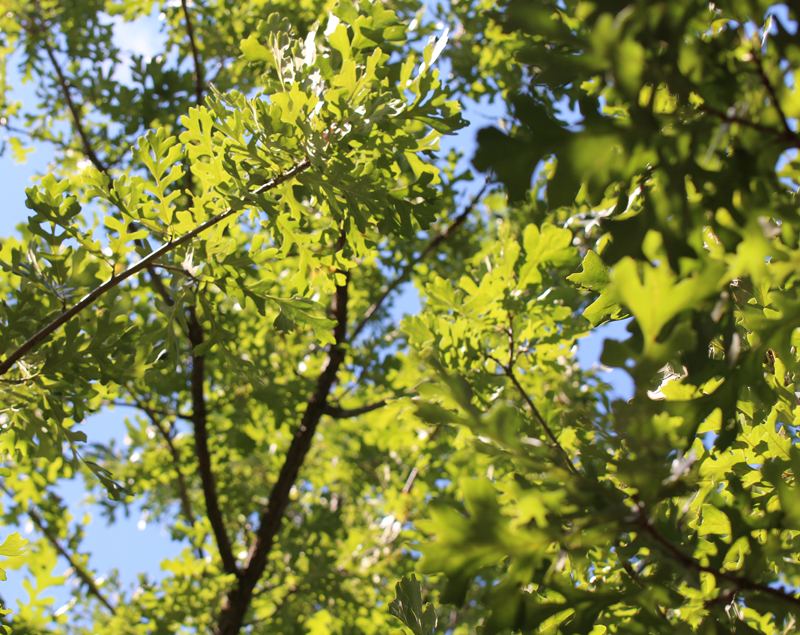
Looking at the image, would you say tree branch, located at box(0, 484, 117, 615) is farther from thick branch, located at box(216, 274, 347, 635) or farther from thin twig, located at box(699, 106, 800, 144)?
thin twig, located at box(699, 106, 800, 144)

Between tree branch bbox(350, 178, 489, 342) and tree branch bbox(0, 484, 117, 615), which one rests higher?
tree branch bbox(350, 178, 489, 342)

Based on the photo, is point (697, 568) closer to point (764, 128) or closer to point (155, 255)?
point (764, 128)

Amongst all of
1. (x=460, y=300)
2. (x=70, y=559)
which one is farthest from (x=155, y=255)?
(x=70, y=559)

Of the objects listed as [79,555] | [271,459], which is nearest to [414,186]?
[79,555]

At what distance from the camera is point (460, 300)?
96.9 inches

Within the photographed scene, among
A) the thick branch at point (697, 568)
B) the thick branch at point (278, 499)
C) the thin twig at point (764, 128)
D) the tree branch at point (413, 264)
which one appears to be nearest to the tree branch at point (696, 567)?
the thick branch at point (697, 568)

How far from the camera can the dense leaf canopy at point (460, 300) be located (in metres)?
0.99

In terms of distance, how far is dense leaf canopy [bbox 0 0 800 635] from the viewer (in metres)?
0.99

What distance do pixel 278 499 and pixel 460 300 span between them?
7.00 ft

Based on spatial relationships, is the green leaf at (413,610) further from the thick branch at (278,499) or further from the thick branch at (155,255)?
the thick branch at (278,499)

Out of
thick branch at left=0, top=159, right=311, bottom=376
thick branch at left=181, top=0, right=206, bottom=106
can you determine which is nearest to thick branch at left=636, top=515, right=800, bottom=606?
thick branch at left=0, top=159, right=311, bottom=376

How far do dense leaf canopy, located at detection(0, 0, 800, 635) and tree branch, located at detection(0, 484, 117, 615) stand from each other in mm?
33

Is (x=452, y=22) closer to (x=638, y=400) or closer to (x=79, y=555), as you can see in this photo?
(x=638, y=400)

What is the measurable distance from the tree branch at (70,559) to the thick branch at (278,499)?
1.01 meters
